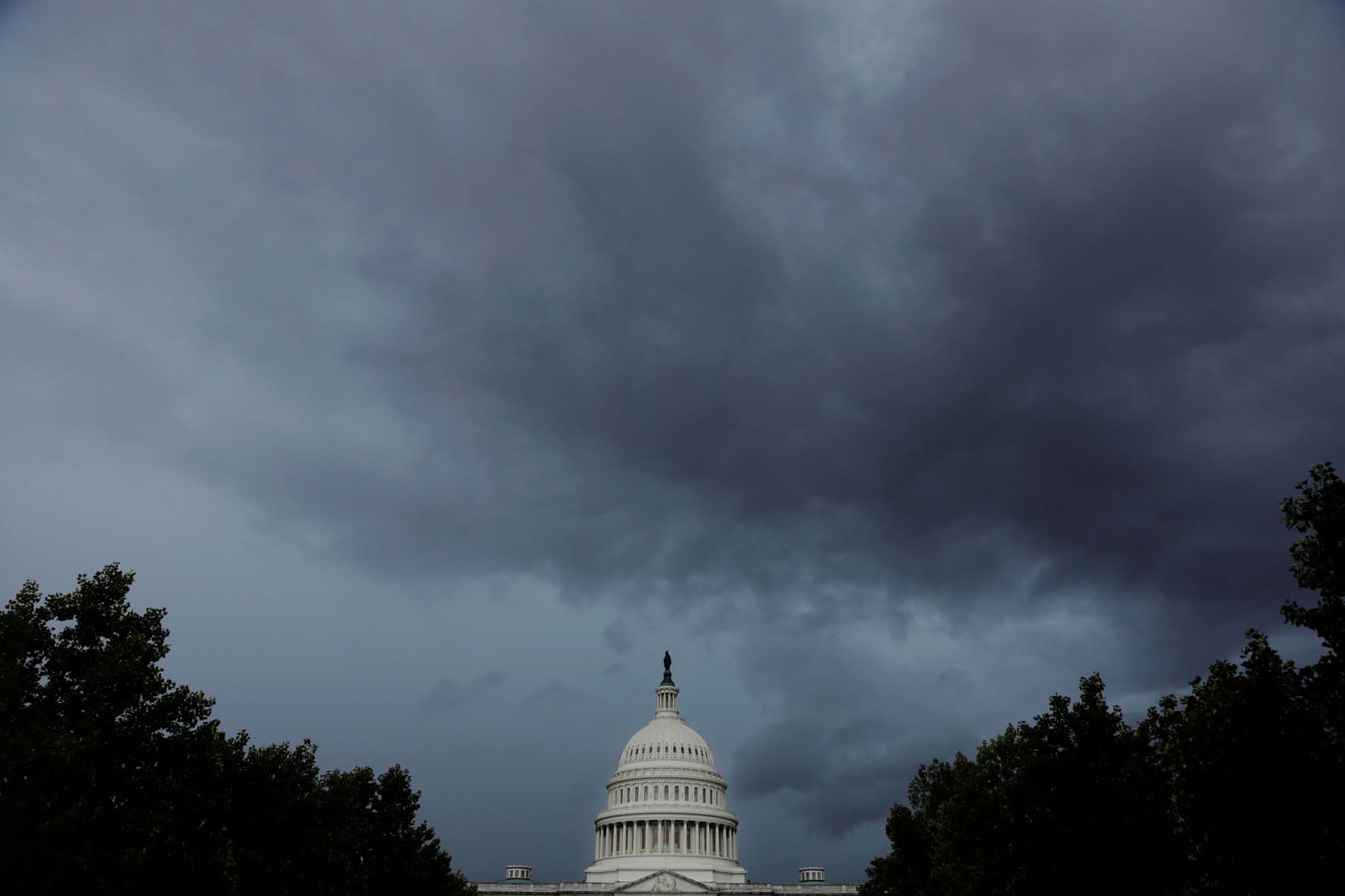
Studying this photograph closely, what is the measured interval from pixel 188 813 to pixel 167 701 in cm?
554

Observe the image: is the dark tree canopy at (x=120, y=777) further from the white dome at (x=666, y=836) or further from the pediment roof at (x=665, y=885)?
the white dome at (x=666, y=836)

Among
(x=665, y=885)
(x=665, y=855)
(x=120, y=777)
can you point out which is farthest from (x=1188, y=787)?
(x=665, y=855)

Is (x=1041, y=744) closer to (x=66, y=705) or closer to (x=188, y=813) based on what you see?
(x=188, y=813)

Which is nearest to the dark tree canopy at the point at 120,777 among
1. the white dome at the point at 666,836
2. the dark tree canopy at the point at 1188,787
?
the dark tree canopy at the point at 1188,787

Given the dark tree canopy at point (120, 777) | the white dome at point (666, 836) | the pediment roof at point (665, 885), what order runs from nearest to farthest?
the dark tree canopy at point (120, 777) → the pediment roof at point (665, 885) → the white dome at point (666, 836)

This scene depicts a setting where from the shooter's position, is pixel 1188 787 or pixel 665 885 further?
pixel 665 885

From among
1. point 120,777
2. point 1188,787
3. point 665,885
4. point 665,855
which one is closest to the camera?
point 1188,787

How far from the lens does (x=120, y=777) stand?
1889 inches

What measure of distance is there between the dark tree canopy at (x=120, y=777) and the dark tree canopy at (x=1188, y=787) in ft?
128

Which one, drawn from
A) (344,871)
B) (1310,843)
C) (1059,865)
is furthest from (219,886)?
(1310,843)

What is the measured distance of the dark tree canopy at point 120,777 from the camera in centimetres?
4341

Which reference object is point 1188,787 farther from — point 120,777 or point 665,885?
point 665,885

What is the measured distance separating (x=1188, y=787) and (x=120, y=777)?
44283 millimetres

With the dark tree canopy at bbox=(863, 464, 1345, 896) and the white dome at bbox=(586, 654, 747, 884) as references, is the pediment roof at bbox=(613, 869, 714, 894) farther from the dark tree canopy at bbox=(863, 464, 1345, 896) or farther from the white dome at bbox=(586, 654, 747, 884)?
the dark tree canopy at bbox=(863, 464, 1345, 896)
